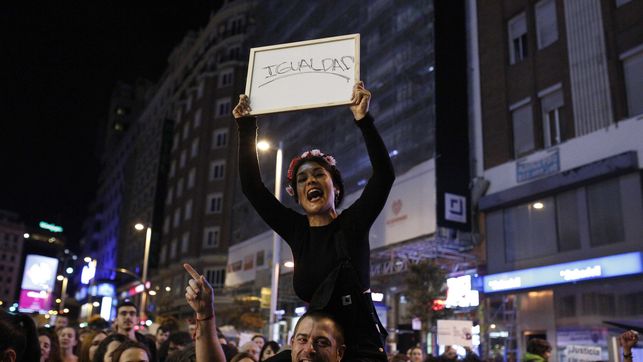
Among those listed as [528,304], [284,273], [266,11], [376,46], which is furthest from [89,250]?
[528,304]

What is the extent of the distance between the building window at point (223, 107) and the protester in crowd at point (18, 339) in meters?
53.7

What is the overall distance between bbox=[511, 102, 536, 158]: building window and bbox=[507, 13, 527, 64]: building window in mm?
1962

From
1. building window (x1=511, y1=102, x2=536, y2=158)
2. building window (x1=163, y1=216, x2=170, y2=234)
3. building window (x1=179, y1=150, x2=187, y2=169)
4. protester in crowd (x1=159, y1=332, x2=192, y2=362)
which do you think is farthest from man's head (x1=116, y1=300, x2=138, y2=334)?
building window (x1=163, y1=216, x2=170, y2=234)

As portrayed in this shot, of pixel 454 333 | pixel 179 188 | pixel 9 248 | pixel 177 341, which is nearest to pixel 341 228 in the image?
pixel 177 341

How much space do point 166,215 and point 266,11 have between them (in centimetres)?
2520

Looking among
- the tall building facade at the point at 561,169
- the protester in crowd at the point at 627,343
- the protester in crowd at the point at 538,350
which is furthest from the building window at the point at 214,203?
the protester in crowd at the point at 627,343

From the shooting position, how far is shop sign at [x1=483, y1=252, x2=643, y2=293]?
660 inches

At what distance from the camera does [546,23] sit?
2172 cm

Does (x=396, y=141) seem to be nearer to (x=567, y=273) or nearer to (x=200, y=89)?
(x=567, y=273)

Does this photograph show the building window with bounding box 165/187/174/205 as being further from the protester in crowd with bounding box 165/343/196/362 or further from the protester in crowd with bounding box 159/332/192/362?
the protester in crowd with bounding box 165/343/196/362

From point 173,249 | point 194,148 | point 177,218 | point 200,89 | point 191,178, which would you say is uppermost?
point 200,89

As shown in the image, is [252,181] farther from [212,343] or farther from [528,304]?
[528,304]

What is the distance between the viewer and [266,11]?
48562 mm

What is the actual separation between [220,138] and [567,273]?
4089 centimetres
